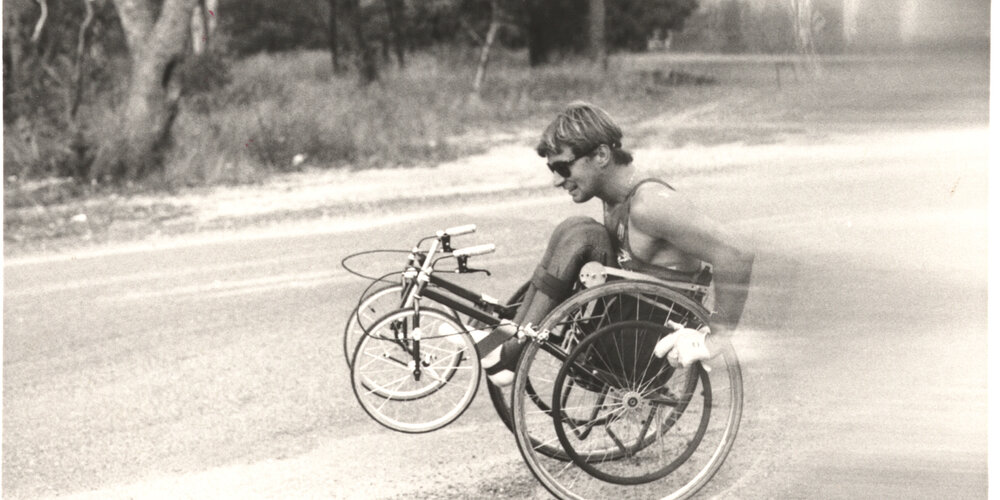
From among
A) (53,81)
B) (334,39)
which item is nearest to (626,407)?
(334,39)

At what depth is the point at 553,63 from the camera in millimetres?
3609

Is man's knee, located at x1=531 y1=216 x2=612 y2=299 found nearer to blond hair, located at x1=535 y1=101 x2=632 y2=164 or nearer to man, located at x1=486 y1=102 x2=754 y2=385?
man, located at x1=486 y1=102 x2=754 y2=385

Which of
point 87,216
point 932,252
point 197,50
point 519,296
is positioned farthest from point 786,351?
point 197,50

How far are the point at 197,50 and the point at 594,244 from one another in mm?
4569

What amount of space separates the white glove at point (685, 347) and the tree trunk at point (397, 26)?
2305 mm

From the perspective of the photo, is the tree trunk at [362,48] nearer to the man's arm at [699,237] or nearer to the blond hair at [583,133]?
the blond hair at [583,133]

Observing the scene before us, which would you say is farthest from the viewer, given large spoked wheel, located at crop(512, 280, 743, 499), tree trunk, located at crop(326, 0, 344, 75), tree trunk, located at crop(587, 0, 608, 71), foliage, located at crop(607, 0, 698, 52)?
tree trunk, located at crop(326, 0, 344, 75)

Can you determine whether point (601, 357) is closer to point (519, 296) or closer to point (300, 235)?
point (519, 296)

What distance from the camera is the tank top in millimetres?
1978

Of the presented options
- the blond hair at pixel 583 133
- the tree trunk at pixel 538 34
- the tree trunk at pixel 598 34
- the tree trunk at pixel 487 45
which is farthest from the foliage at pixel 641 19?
the tree trunk at pixel 487 45

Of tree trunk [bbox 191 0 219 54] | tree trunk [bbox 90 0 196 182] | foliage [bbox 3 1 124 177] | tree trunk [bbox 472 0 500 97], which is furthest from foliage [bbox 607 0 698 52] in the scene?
foliage [bbox 3 1 124 177]

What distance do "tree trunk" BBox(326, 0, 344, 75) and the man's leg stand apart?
236 cm

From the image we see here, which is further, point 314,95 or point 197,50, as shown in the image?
point 197,50

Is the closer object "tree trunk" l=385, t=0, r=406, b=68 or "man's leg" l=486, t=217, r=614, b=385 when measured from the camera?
"man's leg" l=486, t=217, r=614, b=385
